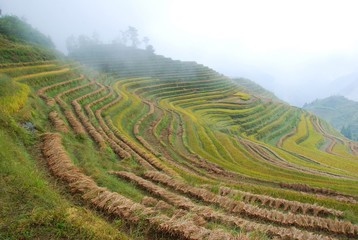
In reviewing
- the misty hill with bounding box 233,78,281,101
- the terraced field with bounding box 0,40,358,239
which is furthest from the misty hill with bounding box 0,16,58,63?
the misty hill with bounding box 233,78,281,101

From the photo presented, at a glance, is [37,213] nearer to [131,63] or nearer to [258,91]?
[131,63]

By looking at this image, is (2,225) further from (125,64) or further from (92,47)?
(92,47)

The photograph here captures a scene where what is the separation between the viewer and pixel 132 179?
579 inches

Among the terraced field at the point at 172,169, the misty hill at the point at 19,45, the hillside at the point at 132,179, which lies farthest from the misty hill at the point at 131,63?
the hillside at the point at 132,179

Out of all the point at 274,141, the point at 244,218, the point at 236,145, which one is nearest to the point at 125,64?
the point at 274,141

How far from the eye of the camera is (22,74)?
34781 millimetres

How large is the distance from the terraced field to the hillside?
2.4 inches

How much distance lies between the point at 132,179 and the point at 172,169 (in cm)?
706

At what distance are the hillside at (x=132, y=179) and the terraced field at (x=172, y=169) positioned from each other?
6 centimetres

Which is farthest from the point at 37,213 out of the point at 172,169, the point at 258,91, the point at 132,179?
the point at 258,91

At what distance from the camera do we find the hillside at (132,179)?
31.1 feet

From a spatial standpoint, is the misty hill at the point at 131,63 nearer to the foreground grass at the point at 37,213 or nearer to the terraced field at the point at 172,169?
the terraced field at the point at 172,169

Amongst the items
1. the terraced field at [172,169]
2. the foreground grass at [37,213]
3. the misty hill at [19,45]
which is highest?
the misty hill at [19,45]

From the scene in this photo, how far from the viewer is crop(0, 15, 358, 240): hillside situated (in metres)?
9.49
